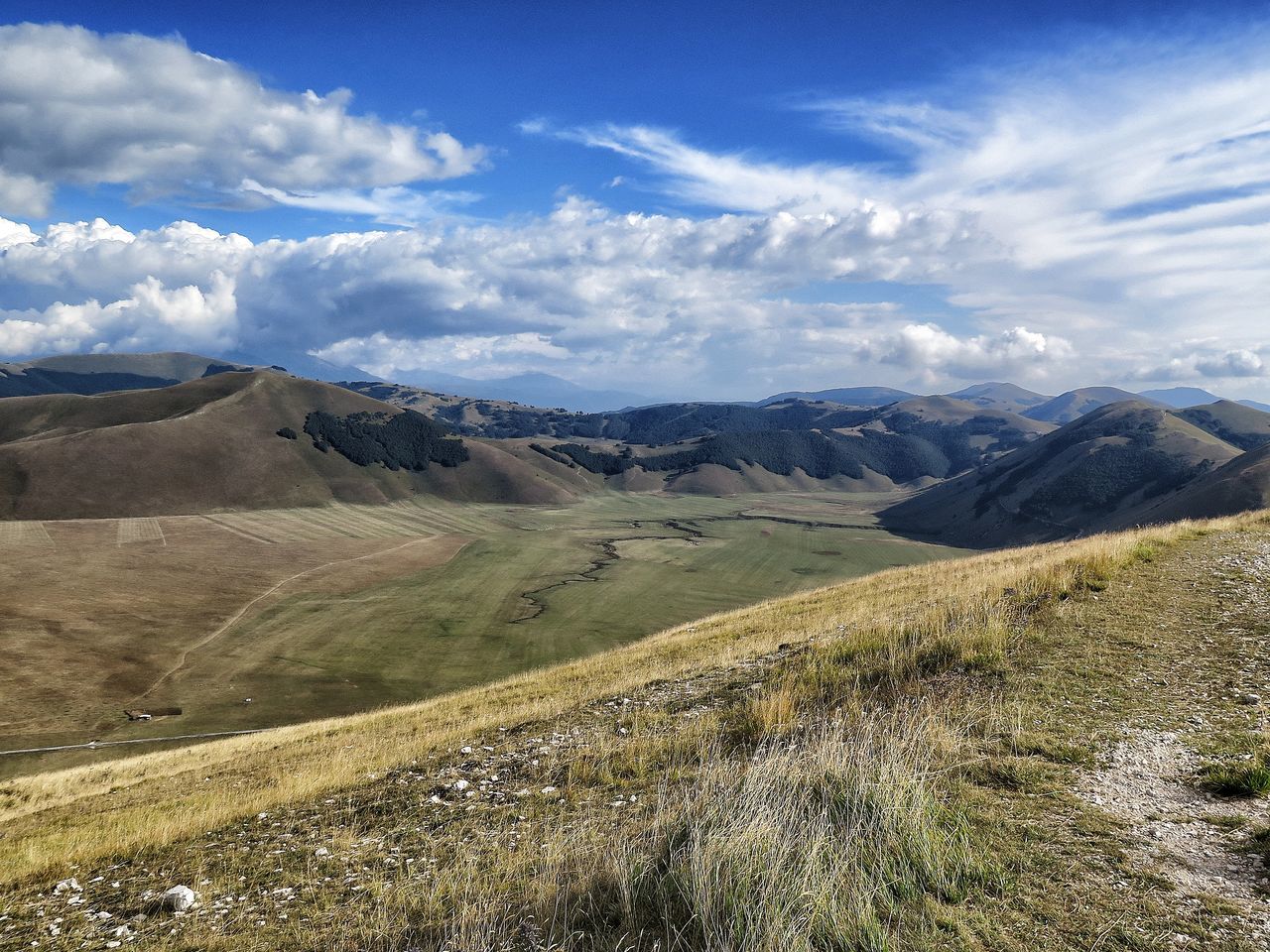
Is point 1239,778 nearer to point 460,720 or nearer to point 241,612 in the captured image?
point 460,720

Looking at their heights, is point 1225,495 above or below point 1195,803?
below

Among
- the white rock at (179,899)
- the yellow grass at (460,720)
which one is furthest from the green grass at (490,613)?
the white rock at (179,899)

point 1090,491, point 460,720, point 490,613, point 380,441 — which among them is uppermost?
point 380,441

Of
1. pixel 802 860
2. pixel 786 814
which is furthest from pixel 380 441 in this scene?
pixel 802 860

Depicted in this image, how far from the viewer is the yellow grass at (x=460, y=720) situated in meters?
11.3

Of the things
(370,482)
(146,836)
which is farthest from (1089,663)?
(370,482)

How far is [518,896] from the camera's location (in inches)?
246

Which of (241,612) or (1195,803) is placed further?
(241,612)

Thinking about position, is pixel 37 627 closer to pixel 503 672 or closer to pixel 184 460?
pixel 503 672

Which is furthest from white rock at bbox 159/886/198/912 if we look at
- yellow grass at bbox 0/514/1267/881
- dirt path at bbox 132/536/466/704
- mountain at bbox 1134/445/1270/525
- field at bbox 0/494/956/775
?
mountain at bbox 1134/445/1270/525

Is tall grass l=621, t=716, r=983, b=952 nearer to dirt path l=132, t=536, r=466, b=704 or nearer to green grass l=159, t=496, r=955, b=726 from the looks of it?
green grass l=159, t=496, r=955, b=726

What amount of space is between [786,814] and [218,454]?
560 feet

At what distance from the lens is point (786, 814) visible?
20.5ft

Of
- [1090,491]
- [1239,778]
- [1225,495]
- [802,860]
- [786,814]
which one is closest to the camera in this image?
[802,860]
